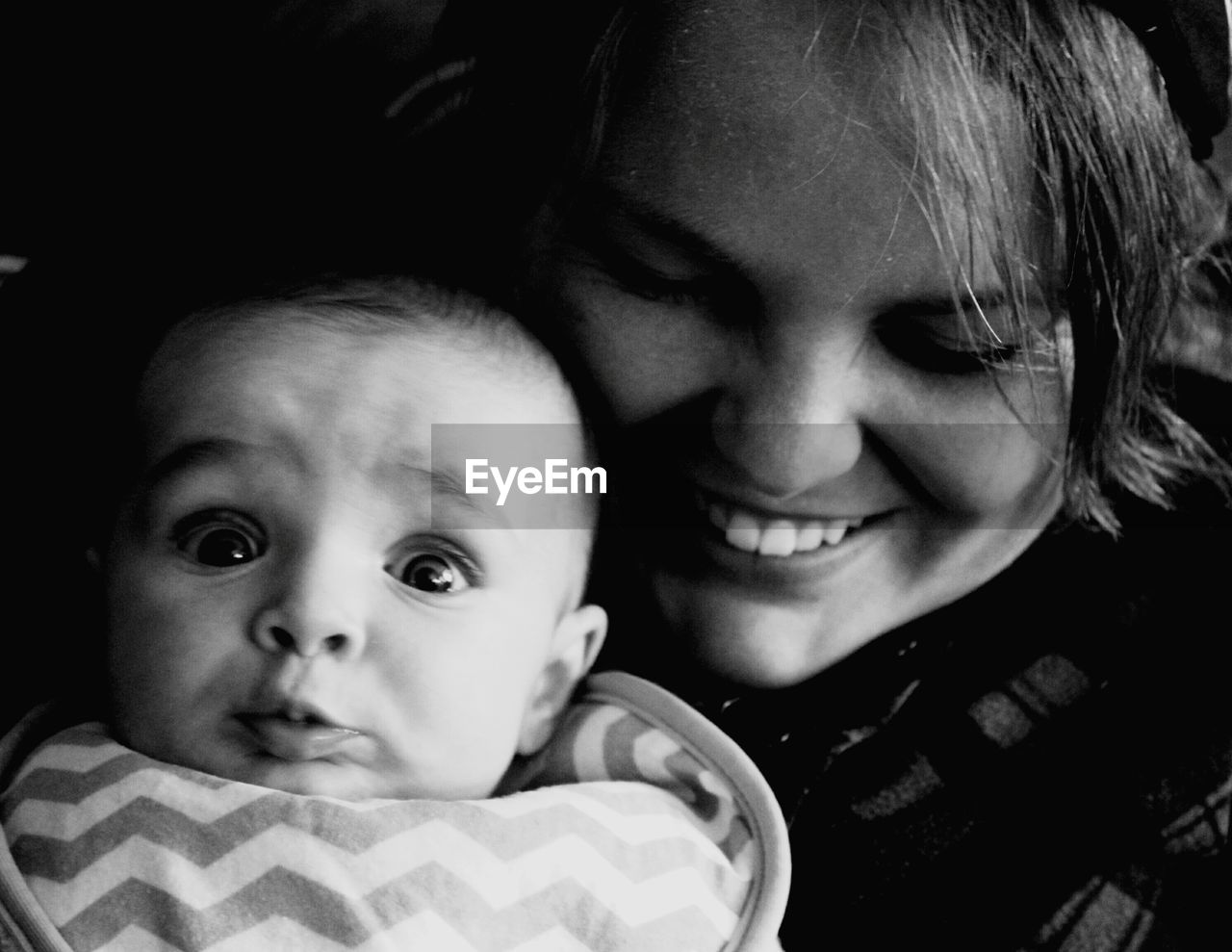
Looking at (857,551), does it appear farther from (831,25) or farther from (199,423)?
(199,423)

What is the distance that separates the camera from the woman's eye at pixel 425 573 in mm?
913

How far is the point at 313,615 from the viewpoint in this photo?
2.70 ft

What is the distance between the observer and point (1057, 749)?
1.17 meters

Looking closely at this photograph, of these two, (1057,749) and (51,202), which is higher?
(1057,749)

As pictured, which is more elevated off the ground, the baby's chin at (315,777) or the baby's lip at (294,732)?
the baby's lip at (294,732)

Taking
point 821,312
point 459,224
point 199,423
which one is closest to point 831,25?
point 821,312

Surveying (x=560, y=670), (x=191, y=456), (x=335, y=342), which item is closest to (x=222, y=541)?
(x=191, y=456)

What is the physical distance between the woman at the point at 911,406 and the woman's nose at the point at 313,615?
1.06 feet

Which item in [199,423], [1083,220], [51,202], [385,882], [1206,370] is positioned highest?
[1083,220]

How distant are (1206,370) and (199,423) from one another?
950 millimetres

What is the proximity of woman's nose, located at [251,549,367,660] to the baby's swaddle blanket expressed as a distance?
10 cm
